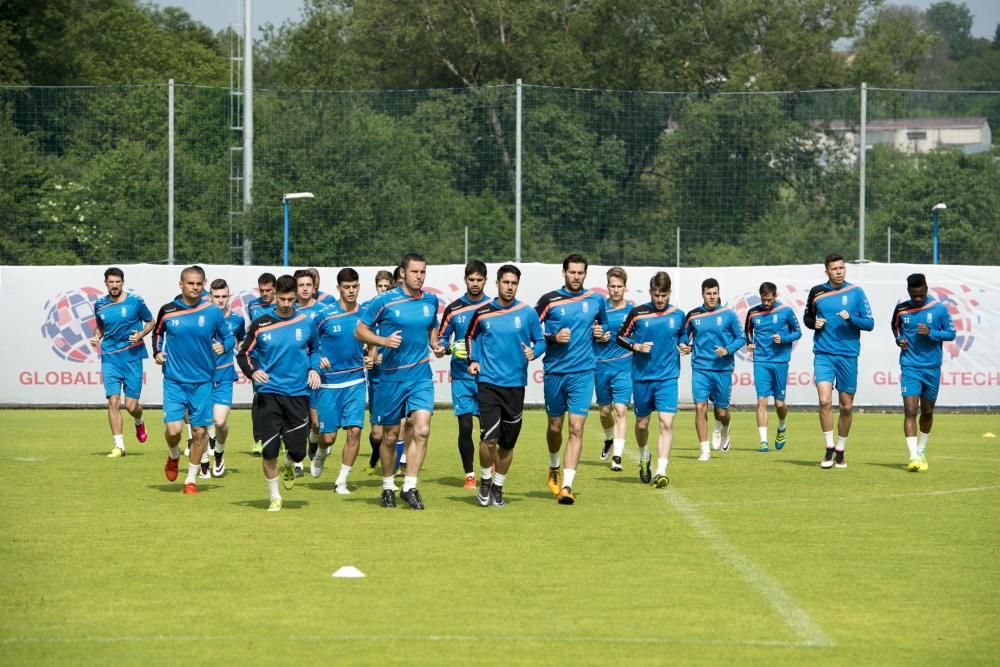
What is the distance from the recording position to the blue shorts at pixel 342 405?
15914 mm

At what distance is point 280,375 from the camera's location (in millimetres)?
14336

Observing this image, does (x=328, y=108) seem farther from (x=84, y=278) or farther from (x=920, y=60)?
(x=920, y=60)

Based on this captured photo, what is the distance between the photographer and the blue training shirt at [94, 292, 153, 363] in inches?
795

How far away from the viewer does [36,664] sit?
8.23m

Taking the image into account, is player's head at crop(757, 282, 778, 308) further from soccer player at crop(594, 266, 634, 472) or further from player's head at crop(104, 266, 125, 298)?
player's head at crop(104, 266, 125, 298)

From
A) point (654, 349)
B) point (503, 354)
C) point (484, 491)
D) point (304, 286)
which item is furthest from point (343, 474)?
point (654, 349)

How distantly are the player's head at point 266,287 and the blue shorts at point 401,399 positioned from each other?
12.5 feet

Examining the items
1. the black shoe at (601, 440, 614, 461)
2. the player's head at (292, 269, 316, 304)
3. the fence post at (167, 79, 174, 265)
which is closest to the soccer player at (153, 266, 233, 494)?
the player's head at (292, 269, 316, 304)

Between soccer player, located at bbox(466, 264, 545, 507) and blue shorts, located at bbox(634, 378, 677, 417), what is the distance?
93.6 inches

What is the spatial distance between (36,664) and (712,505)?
829 centimetres

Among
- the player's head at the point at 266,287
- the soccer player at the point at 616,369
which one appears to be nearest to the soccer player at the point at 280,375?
the player's head at the point at 266,287

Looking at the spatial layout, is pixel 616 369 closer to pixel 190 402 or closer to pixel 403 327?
pixel 403 327

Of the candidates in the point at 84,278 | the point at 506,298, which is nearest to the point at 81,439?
the point at 84,278

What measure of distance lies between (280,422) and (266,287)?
171 inches
